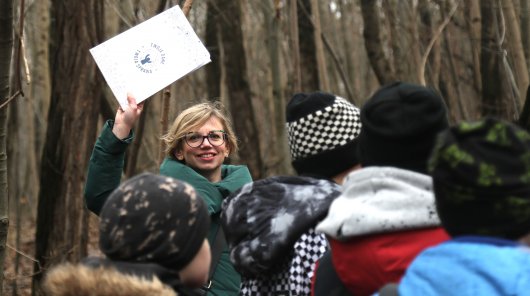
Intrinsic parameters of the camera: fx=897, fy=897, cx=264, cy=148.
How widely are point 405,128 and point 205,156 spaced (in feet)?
5.73

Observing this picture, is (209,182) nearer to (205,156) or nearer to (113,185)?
(205,156)

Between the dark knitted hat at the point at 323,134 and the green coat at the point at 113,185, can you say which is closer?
the dark knitted hat at the point at 323,134

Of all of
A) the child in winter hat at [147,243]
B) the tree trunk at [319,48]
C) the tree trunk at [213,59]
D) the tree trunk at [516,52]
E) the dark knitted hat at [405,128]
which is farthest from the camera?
the tree trunk at [213,59]

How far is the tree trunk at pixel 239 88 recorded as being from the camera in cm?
1284

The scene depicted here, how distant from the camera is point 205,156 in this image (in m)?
3.96

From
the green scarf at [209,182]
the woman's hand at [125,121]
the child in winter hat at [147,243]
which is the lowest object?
the green scarf at [209,182]

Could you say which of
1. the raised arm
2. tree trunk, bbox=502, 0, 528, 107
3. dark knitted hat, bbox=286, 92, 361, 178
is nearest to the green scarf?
the raised arm

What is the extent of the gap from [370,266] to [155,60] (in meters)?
1.79

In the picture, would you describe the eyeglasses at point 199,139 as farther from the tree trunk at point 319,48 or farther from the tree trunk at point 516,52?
the tree trunk at point 319,48

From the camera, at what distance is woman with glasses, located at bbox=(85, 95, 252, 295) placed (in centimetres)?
370

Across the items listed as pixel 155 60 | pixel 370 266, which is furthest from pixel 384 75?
pixel 370 266

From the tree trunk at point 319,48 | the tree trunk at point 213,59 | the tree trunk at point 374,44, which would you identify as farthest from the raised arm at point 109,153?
the tree trunk at point 213,59

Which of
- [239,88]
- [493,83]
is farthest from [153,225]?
[239,88]

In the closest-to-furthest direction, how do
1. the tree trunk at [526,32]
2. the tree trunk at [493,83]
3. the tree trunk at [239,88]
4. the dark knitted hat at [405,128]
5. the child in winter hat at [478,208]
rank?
the child in winter hat at [478,208] → the dark knitted hat at [405,128] → the tree trunk at [493,83] → the tree trunk at [526,32] → the tree trunk at [239,88]
